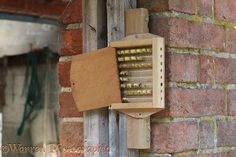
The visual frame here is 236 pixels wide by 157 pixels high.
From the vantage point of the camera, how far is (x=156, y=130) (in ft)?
3.93

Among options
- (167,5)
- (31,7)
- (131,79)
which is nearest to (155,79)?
(131,79)

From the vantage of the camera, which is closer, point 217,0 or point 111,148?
point 111,148

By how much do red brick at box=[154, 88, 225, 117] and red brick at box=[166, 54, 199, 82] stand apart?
0.03m

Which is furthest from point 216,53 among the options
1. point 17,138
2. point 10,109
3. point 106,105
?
point 10,109

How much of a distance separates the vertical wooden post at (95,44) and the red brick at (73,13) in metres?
0.06

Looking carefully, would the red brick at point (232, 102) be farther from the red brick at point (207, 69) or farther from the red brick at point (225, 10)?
the red brick at point (225, 10)

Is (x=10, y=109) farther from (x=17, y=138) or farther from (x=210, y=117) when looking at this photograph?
(x=210, y=117)

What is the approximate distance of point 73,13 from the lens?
1.36 metres

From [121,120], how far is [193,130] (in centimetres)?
18

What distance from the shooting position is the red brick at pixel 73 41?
1338 millimetres

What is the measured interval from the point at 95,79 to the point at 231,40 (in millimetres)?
415

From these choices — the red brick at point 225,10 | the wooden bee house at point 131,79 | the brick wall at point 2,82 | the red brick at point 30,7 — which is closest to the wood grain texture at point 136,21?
the wooden bee house at point 131,79

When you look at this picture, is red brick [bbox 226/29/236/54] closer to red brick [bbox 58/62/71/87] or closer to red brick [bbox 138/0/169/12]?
red brick [bbox 138/0/169/12]

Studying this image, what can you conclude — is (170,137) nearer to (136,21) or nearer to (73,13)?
(136,21)
